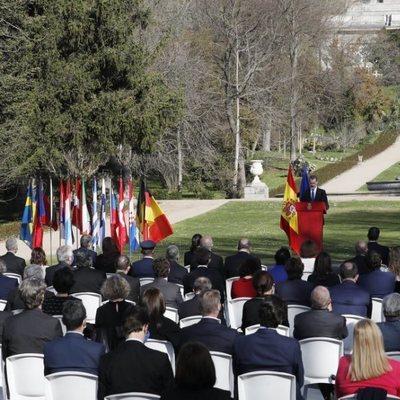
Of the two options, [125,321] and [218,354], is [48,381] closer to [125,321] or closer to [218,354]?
[125,321]

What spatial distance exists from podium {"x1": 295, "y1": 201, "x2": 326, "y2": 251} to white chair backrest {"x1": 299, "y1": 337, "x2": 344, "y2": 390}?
33.9 ft

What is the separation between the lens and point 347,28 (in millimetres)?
120500

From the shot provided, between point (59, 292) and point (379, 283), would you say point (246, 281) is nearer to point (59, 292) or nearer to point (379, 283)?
point (379, 283)

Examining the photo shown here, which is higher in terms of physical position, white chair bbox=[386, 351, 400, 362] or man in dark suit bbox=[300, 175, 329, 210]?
man in dark suit bbox=[300, 175, 329, 210]

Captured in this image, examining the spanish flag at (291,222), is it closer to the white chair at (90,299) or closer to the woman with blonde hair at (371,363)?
the white chair at (90,299)

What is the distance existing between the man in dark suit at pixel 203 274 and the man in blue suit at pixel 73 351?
13.7ft

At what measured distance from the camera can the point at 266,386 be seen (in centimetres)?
871

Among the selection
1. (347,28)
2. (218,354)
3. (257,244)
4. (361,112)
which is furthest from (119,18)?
(347,28)

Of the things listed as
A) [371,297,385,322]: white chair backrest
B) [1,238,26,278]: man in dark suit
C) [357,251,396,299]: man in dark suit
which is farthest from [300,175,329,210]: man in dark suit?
[371,297,385,322]: white chair backrest

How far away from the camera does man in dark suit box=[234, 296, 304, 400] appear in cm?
906

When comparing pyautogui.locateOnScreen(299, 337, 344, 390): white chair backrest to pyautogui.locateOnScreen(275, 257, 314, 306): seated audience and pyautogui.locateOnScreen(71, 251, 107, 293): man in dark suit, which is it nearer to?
pyautogui.locateOnScreen(275, 257, 314, 306): seated audience

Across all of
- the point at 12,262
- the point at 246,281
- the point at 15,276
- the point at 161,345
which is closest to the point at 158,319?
the point at 161,345

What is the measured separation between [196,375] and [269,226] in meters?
29.2

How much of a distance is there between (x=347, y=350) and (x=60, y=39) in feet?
103
